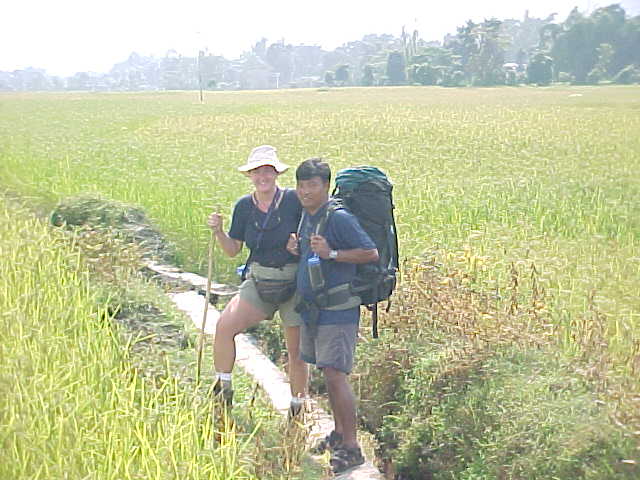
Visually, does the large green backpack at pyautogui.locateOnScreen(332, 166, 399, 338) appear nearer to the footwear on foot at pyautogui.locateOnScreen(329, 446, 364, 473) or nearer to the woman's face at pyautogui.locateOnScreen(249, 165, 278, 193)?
the woman's face at pyautogui.locateOnScreen(249, 165, 278, 193)

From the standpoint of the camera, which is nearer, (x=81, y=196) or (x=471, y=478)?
(x=471, y=478)

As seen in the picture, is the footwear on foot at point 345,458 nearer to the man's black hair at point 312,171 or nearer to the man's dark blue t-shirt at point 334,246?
the man's dark blue t-shirt at point 334,246

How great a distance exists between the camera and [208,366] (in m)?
5.96

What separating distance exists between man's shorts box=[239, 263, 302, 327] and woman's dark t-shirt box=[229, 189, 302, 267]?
4cm

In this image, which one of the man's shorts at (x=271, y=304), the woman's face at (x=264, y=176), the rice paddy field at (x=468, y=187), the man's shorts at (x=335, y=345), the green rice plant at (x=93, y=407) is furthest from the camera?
the rice paddy field at (x=468, y=187)

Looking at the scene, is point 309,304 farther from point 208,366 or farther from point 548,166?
point 548,166

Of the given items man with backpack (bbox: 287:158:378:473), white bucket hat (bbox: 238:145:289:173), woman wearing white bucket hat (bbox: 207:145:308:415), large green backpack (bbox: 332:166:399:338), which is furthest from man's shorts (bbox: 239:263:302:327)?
white bucket hat (bbox: 238:145:289:173)

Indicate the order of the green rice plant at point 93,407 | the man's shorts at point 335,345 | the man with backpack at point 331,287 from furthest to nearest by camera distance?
the man's shorts at point 335,345 < the man with backpack at point 331,287 < the green rice plant at point 93,407

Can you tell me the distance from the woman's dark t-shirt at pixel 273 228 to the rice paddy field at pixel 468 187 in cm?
136

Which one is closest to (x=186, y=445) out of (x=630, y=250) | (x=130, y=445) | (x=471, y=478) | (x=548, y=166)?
(x=130, y=445)

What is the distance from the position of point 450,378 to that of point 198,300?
335 cm

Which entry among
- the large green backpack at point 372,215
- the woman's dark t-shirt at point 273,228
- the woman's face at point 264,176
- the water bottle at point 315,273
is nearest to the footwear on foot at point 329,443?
the large green backpack at point 372,215

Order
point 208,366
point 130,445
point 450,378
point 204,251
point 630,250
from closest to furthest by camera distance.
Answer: point 130,445 → point 450,378 → point 208,366 → point 630,250 → point 204,251

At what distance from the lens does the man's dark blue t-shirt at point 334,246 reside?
4578 millimetres
